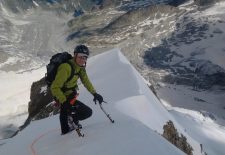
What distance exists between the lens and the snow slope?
54.7ft

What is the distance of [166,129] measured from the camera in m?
30.5

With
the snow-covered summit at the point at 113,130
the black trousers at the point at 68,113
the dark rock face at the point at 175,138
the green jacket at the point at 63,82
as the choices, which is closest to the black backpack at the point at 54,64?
the green jacket at the point at 63,82

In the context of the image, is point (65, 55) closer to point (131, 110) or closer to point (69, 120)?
point (69, 120)

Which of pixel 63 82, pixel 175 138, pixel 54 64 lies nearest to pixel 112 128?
pixel 63 82

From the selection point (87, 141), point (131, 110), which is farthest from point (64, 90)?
point (131, 110)

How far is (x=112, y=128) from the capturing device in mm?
19859

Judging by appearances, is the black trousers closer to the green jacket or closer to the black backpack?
the green jacket

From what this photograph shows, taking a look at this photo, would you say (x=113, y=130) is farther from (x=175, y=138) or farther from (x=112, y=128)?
(x=175, y=138)

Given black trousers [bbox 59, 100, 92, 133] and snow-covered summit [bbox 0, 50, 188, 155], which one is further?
black trousers [bbox 59, 100, 92, 133]

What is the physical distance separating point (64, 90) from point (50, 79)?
0.90 metres

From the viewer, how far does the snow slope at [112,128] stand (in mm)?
16672

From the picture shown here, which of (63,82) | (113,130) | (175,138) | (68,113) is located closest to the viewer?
(63,82)

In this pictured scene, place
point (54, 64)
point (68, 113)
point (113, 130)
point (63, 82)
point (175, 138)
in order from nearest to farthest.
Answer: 1. point (54, 64)
2. point (63, 82)
3. point (113, 130)
4. point (68, 113)
5. point (175, 138)

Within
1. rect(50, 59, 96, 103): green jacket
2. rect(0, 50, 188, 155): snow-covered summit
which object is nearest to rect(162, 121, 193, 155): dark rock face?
rect(0, 50, 188, 155): snow-covered summit
